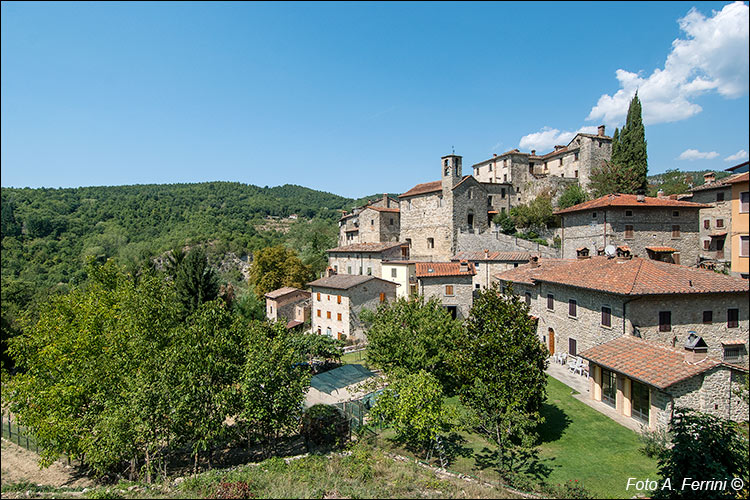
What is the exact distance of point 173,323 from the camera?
18.1 m

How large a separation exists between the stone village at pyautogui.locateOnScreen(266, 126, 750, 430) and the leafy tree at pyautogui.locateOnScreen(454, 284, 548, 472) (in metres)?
1.50

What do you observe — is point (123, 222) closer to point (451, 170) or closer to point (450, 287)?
point (451, 170)

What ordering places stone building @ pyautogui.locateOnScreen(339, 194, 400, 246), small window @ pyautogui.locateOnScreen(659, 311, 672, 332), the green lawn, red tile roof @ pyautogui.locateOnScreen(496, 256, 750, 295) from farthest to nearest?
stone building @ pyautogui.locateOnScreen(339, 194, 400, 246), small window @ pyautogui.locateOnScreen(659, 311, 672, 332), red tile roof @ pyautogui.locateOnScreen(496, 256, 750, 295), the green lawn

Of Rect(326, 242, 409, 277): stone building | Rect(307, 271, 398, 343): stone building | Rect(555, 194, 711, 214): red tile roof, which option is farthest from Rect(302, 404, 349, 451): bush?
Rect(555, 194, 711, 214): red tile roof

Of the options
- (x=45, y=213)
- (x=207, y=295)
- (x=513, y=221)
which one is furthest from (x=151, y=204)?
(x=513, y=221)

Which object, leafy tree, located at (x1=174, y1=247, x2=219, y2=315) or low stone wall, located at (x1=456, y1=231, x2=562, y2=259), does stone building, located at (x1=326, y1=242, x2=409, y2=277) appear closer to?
low stone wall, located at (x1=456, y1=231, x2=562, y2=259)

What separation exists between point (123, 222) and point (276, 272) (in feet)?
226

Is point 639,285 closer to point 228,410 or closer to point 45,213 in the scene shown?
point 228,410

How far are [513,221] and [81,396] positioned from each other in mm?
41156

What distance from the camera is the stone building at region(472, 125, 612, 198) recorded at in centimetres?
4769

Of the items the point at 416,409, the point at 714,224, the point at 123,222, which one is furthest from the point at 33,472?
the point at 123,222

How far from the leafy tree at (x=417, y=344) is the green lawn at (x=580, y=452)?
3106 millimetres

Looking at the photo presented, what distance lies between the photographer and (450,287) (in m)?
32.4

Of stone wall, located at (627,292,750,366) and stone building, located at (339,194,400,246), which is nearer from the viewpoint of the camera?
stone wall, located at (627,292,750,366)
